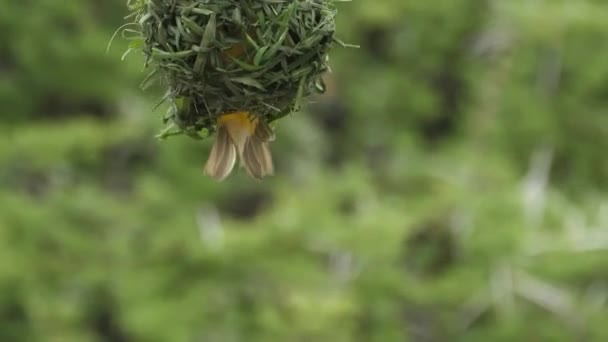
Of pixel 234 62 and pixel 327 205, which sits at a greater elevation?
pixel 327 205

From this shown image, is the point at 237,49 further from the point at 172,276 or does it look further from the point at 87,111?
the point at 87,111

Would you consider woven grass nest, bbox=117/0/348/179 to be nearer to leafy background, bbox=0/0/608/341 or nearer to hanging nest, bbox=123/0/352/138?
hanging nest, bbox=123/0/352/138

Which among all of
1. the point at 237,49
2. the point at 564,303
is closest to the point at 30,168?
the point at 564,303

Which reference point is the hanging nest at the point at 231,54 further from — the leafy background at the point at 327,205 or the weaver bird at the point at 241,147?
the leafy background at the point at 327,205

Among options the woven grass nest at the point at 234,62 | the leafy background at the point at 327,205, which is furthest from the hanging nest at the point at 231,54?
the leafy background at the point at 327,205

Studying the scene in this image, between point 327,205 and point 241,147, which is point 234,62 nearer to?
point 241,147

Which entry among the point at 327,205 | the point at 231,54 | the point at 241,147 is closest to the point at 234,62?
the point at 231,54

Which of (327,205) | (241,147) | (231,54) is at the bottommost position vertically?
(241,147)

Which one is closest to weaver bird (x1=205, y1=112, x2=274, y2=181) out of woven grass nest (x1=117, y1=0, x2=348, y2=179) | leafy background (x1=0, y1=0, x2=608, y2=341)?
woven grass nest (x1=117, y1=0, x2=348, y2=179)
